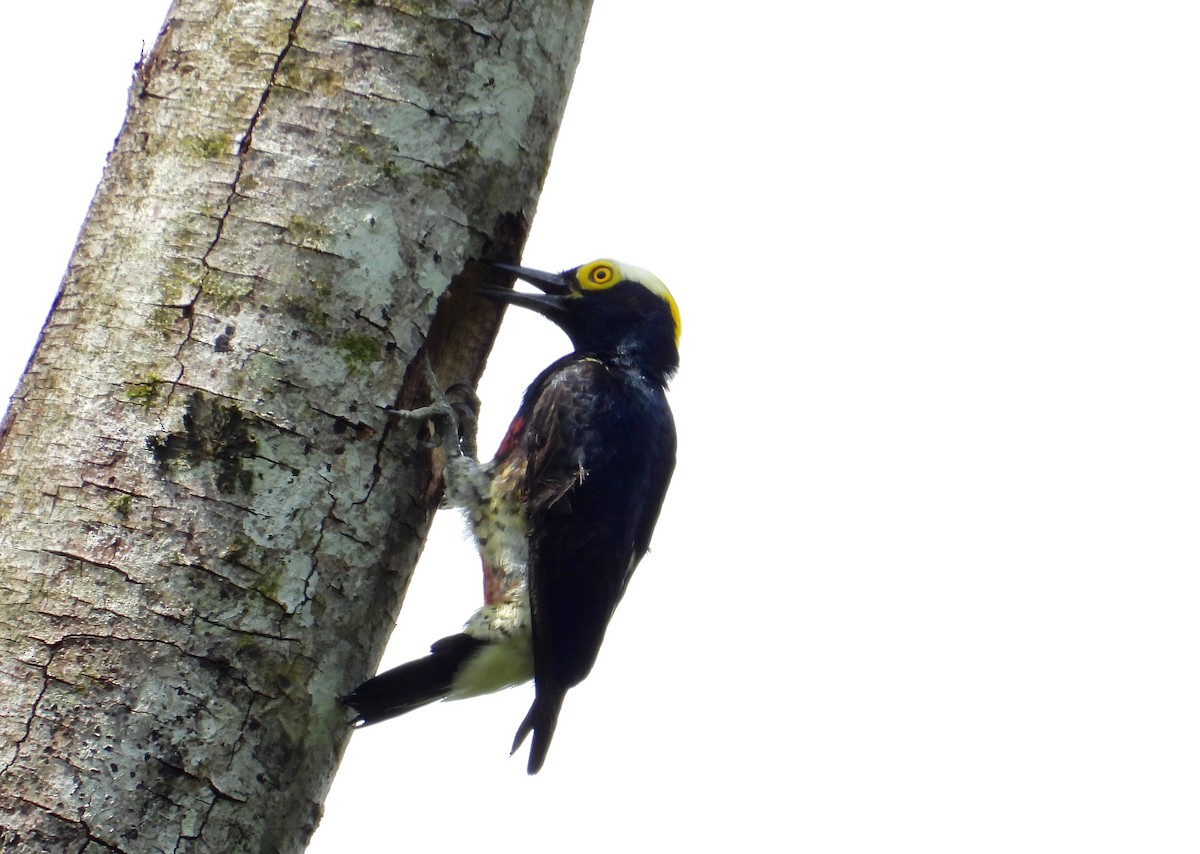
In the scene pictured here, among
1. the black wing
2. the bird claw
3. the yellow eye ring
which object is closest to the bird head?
the yellow eye ring

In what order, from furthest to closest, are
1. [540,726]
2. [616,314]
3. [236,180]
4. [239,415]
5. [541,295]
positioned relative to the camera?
[616,314] → [541,295] → [540,726] → [236,180] → [239,415]

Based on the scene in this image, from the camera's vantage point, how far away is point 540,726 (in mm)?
4387

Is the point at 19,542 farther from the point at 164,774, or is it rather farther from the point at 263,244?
the point at 263,244

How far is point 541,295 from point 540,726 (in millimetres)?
1743

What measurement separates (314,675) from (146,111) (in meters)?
1.63

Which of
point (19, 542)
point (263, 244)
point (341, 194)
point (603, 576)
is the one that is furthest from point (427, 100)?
point (603, 576)

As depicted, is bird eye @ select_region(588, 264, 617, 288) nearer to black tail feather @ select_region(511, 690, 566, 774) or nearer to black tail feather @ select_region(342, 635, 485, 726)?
black tail feather @ select_region(342, 635, 485, 726)

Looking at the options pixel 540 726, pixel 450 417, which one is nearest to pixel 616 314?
pixel 450 417

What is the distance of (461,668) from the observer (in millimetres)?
4527

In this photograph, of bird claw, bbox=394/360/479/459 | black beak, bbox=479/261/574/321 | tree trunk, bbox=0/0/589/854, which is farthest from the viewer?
black beak, bbox=479/261/574/321

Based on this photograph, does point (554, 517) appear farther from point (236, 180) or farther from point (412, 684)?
point (236, 180)

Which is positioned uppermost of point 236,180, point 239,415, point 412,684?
point 236,180

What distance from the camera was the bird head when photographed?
5508mm

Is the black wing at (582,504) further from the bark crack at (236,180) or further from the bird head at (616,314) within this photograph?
the bark crack at (236,180)
